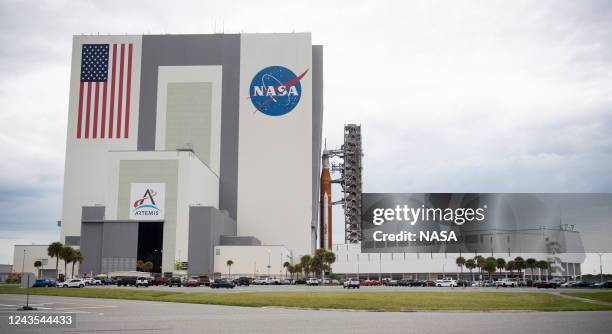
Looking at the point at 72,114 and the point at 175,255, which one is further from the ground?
the point at 72,114

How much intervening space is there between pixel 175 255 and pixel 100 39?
5013 centimetres

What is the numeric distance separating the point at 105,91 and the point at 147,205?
33573 mm

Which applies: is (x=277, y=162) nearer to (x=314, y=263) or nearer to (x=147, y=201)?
(x=314, y=263)

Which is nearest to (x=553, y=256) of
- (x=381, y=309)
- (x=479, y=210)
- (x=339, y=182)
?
(x=479, y=210)

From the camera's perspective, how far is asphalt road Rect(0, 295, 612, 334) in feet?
68.3

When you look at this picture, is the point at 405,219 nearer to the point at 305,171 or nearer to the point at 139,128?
the point at 305,171

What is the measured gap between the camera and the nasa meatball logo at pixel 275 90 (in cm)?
12044

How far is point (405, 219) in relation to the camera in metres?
129

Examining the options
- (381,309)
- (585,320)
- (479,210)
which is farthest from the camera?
(479,210)

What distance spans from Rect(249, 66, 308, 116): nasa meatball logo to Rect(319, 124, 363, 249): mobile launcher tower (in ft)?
93.4

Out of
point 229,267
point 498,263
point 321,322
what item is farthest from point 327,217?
point 321,322

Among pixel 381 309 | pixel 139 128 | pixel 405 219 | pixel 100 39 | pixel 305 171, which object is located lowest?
pixel 381 309

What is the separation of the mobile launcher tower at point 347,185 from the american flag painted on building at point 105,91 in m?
47.8

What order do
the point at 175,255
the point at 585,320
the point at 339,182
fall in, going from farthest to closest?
1. the point at 339,182
2. the point at 175,255
3. the point at 585,320
